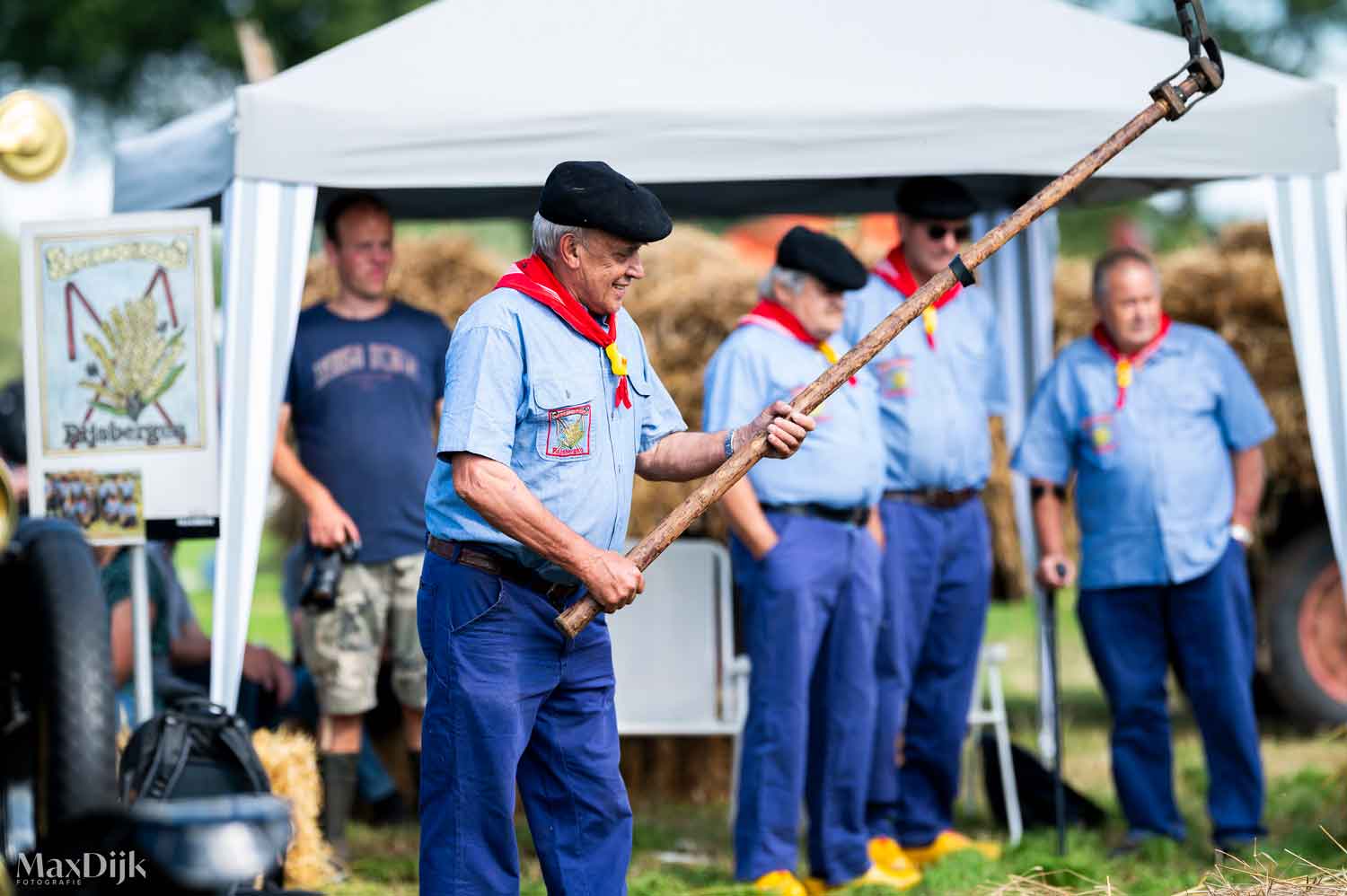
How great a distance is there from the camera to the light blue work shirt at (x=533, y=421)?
357 cm

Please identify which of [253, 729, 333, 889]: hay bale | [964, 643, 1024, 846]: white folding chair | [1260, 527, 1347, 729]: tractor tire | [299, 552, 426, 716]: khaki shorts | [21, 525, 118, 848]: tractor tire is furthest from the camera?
[1260, 527, 1347, 729]: tractor tire

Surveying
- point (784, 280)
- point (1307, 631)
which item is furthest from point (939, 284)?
point (1307, 631)

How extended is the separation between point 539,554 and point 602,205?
2.41 ft

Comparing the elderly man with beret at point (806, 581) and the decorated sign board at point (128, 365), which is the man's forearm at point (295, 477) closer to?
the decorated sign board at point (128, 365)

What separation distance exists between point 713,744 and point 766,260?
5.02 m

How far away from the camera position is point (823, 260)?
17.2 ft

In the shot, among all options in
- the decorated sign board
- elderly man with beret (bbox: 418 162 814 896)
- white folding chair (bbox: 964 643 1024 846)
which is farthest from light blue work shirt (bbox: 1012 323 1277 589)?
the decorated sign board

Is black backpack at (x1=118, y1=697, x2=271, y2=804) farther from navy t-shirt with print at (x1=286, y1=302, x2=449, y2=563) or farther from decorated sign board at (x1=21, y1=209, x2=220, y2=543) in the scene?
navy t-shirt with print at (x1=286, y1=302, x2=449, y2=563)

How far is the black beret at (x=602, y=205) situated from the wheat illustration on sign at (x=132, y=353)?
5.57 ft

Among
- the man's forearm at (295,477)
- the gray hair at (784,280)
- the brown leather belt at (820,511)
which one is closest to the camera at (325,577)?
the man's forearm at (295,477)

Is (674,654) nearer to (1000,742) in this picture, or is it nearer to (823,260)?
(1000,742)

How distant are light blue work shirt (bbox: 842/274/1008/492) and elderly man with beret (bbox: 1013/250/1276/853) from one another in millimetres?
219

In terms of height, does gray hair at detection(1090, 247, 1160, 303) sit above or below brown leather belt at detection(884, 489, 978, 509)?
above

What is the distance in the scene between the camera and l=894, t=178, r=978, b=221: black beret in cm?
579
